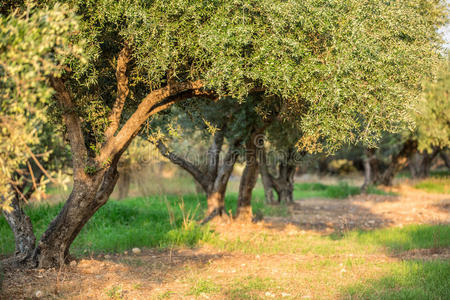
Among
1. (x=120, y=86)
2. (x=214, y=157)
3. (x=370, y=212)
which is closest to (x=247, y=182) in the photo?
(x=214, y=157)

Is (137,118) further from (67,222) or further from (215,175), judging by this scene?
(215,175)

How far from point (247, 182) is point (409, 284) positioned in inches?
293

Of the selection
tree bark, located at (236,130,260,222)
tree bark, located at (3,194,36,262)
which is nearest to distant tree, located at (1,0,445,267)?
tree bark, located at (3,194,36,262)

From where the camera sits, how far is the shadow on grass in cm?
659

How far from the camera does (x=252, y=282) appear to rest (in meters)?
7.54

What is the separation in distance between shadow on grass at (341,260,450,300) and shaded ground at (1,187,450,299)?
2 centimetres

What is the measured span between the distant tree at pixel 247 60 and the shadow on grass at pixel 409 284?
2412 millimetres

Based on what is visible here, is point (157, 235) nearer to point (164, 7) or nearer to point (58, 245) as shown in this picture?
point (58, 245)

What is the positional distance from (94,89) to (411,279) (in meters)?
6.86

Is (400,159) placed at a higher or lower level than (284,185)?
higher

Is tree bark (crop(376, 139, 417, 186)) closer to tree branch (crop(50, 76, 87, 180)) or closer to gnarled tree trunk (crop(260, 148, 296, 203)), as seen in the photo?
gnarled tree trunk (crop(260, 148, 296, 203))

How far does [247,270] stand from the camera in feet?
27.9

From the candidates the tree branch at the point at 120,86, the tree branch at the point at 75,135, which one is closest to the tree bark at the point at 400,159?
the tree branch at the point at 120,86

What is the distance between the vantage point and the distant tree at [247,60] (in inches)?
267
